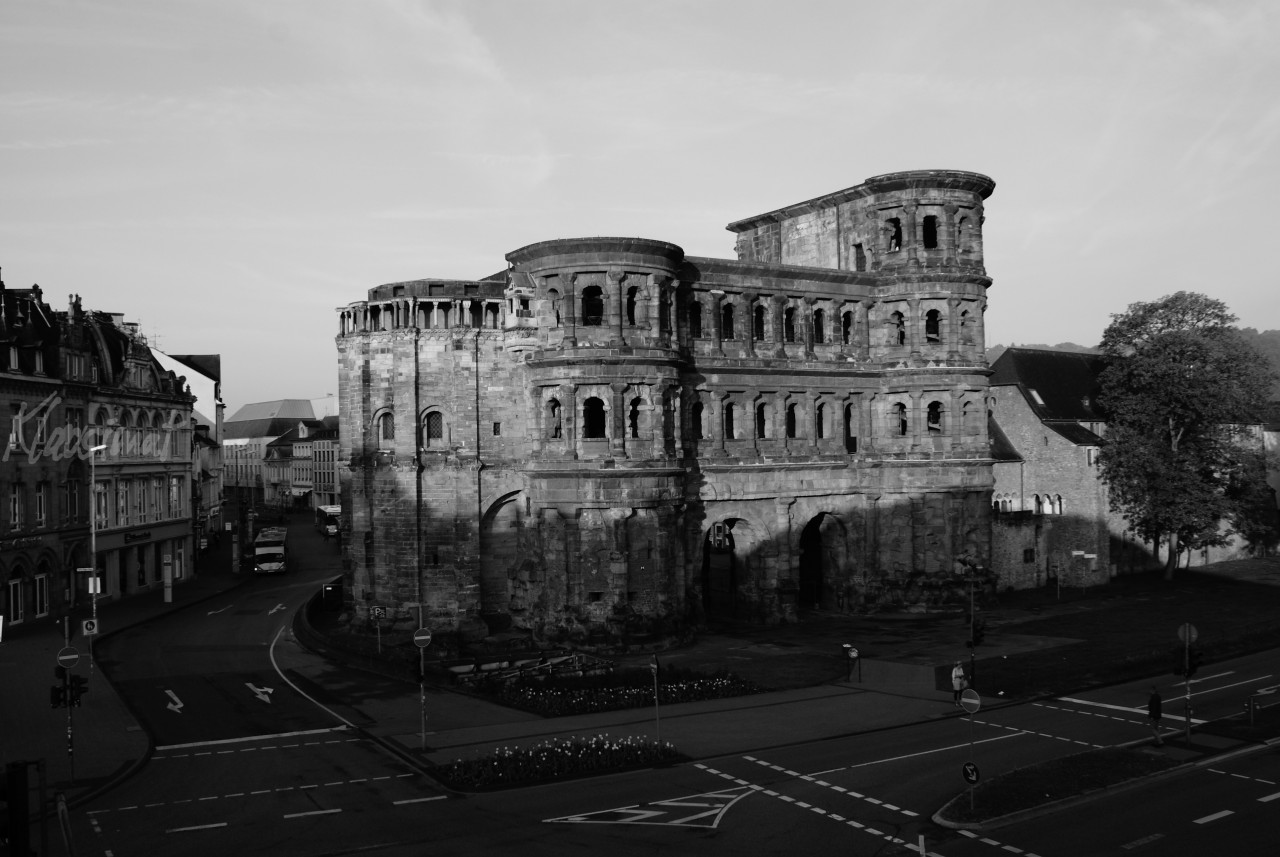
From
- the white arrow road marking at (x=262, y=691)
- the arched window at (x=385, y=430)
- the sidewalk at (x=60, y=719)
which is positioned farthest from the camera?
the arched window at (x=385, y=430)

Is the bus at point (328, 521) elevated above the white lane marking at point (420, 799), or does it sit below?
above

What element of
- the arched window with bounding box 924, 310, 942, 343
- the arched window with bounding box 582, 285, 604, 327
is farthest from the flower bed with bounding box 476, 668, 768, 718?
the arched window with bounding box 924, 310, 942, 343

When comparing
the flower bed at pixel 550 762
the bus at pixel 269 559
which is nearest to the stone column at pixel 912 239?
the flower bed at pixel 550 762

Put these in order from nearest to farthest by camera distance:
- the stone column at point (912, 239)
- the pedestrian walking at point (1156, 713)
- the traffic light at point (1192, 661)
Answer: the pedestrian walking at point (1156, 713)
the traffic light at point (1192, 661)
the stone column at point (912, 239)

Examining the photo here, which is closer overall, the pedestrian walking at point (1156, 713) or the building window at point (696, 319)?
the pedestrian walking at point (1156, 713)

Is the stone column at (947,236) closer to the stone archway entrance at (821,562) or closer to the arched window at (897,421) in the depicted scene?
the arched window at (897,421)

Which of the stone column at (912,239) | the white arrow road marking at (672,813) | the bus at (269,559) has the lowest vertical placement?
the white arrow road marking at (672,813)

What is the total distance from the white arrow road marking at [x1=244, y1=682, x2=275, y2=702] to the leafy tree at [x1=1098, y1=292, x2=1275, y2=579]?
Result: 49990 millimetres

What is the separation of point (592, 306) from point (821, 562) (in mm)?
18843

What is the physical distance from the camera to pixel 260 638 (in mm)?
48344

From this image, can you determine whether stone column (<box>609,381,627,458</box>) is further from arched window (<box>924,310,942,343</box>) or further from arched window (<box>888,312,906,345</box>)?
arched window (<box>924,310,942,343</box>)

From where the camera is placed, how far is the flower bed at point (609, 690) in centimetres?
3341

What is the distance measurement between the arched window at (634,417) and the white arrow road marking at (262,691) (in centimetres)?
1731

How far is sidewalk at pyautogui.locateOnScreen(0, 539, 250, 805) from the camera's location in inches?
1056
